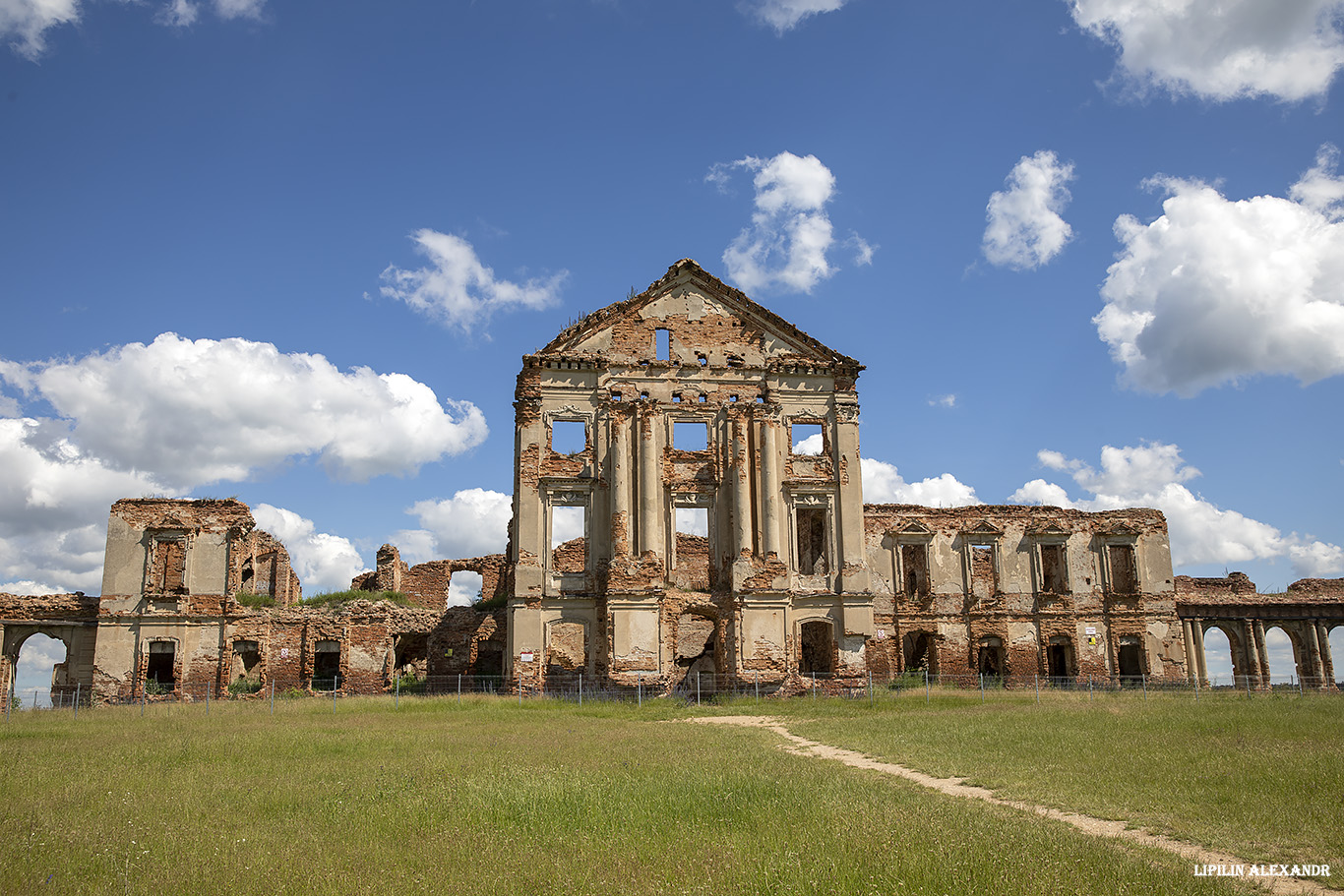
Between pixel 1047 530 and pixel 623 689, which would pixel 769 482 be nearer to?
pixel 623 689

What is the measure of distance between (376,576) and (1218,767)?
104ft

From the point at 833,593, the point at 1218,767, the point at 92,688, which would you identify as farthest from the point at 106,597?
the point at 1218,767

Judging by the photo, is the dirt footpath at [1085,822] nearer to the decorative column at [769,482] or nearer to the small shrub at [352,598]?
the decorative column at [769,482]

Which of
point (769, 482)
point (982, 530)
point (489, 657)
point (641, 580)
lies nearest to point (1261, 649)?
point (982, 530)

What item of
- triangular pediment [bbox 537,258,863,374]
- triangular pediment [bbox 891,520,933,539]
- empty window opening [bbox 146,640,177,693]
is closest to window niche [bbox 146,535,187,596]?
empty window opening [bbox 146,640,177,693]

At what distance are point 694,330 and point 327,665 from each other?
1771 cm

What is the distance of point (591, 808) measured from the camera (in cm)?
932

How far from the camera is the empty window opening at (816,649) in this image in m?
28.9

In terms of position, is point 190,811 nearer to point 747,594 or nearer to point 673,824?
point 673,824

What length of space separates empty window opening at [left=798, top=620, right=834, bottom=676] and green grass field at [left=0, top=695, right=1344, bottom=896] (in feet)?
35.0

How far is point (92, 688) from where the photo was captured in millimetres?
29344

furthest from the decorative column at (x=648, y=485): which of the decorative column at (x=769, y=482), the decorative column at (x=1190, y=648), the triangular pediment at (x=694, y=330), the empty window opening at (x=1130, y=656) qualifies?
the decorative column at (x=1190, y=648)

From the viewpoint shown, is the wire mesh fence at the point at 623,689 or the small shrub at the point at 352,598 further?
the small shrub at the point at 352,598

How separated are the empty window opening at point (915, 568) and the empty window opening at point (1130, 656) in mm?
8063
